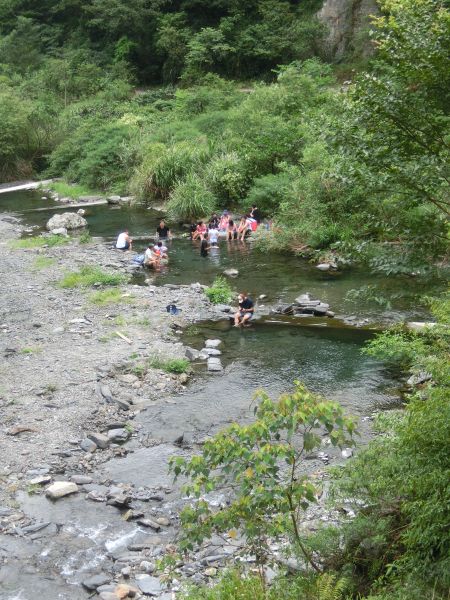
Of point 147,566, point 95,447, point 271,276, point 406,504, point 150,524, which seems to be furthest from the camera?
point 271,276

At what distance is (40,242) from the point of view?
24.5m

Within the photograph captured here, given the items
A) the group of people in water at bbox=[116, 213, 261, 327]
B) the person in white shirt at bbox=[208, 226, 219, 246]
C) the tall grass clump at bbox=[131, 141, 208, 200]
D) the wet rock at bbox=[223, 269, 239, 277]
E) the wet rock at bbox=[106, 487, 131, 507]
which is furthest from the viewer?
the tall grass clump at bbox=[131, 141, 208, 200]

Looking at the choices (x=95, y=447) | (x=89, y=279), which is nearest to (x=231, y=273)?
(x=89, y=279)

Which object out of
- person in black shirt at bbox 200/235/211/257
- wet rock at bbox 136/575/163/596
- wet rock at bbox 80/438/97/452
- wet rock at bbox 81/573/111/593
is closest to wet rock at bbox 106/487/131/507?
wet rock at bbox 80/438/97/452

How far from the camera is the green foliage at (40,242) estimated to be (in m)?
24.2

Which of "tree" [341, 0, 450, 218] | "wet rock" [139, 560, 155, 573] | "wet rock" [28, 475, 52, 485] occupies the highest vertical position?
"tree" [341, 0, 450, 218]

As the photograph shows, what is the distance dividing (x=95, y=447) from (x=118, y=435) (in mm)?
509

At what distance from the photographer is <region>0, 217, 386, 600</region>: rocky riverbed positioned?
7.59 metres

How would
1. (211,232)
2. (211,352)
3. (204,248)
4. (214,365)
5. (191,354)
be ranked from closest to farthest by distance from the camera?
(214,365) → (191,354) → (211,352) → (204,248) → (211,232)

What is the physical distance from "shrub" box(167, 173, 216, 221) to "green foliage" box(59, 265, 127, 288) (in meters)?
7.91

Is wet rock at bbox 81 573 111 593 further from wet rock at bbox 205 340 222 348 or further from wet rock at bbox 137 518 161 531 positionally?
wet rock at bbox 205 340 222 348

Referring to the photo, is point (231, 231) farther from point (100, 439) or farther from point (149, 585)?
point (149, 585)

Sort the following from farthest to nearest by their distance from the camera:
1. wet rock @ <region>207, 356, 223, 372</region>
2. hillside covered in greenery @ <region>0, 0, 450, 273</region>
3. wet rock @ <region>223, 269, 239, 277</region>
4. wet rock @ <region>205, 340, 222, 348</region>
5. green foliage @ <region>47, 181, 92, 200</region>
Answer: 1. green foliage @ <region>47, 181, 92, 200</region>
2. wet rock @ <region>223, 269, 239, 277</region>
3. wet rock @ <region>205, 340, 222, 348</region>
4. wet rock @ <region>207, 356, 223, 372</region>
5. hillside covered in greenery @ <region>0, 0, 450, 273</region>

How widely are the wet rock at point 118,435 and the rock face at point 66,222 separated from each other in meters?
17.6
